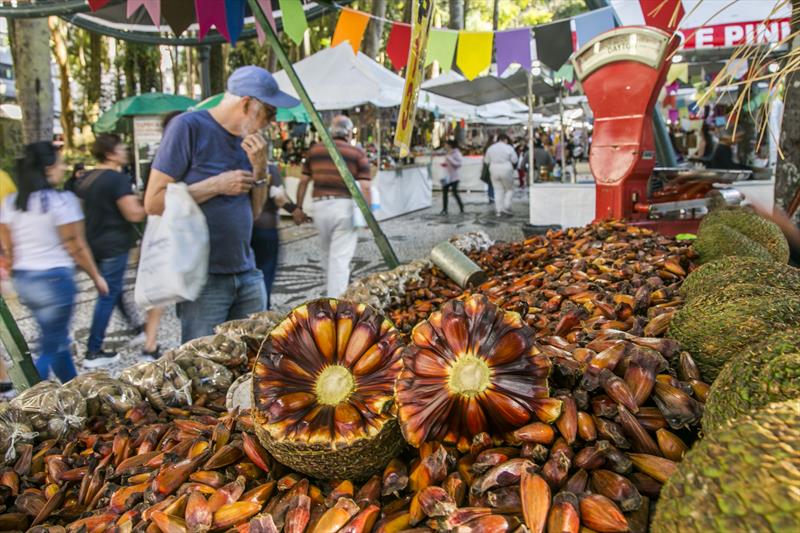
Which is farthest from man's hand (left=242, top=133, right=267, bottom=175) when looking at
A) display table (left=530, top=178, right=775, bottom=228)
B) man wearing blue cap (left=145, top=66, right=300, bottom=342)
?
display table (left=530, top=178, right=775, bottom=228)

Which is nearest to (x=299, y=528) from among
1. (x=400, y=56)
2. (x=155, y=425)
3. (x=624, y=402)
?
(x=624, y=402)

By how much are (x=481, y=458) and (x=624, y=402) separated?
336 mm

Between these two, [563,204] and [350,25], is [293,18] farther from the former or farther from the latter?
[563,204]

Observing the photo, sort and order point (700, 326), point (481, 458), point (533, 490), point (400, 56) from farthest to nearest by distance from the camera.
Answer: point (400, 56) → point (700, 326) → point (481, 458) → point (533, 490)

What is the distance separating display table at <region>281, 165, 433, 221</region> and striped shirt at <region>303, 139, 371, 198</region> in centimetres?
642

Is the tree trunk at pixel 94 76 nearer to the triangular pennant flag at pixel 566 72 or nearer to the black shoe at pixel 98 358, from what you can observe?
the triangular pennant flag at pixel 566 72

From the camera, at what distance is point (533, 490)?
1134 millimetres

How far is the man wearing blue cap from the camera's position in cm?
303

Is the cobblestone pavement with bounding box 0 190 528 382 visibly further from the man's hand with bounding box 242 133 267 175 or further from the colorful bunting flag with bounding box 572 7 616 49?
the colorful bunting flag with bounding box 572 7 616 49

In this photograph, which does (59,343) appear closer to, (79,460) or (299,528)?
(79,460)

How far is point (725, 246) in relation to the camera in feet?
9.70

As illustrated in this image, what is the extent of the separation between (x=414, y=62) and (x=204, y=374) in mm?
2176

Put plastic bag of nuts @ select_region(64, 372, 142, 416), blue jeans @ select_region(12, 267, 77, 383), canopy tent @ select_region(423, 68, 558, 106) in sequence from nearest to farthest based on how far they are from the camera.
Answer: plastic bag of nuts @ select_region(64, 372, 142, 416) < blue jeans @ select_region(12, 267, 77, 383) < canopy tent @ select_region(423, 68, 558, 106)

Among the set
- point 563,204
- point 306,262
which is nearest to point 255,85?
point 306,262
